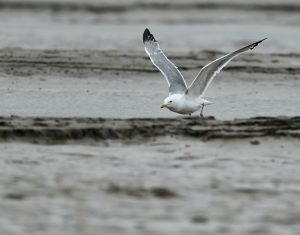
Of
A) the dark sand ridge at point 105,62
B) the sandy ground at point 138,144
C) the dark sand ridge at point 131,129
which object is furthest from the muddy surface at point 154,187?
the dark sand ridge at point 105,62

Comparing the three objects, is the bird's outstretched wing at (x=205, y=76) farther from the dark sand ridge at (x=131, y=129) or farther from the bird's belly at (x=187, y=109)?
the dark sand ridge at (x=131, y=129)

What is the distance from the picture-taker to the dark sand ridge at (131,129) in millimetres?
11875

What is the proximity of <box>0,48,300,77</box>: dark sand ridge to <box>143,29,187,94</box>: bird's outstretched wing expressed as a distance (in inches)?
117

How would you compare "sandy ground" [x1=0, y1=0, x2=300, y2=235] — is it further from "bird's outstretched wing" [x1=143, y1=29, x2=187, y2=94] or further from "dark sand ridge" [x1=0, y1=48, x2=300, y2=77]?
"bird's outstretched wing" [x1=143, y1=29, x2=187, y2=94]

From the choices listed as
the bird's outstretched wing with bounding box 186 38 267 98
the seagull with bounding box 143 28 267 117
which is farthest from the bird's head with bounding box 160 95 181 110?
the bird's outstretched wing with bounding box 186 38 267 98

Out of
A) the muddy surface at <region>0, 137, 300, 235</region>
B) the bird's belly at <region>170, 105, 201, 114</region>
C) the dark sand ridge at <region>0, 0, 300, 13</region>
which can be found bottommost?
the muddy surface at <region>0, 137, 300, 235</region>

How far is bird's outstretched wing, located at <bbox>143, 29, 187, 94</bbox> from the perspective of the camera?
47.1 ft

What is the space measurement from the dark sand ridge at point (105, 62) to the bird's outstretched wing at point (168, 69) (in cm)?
298

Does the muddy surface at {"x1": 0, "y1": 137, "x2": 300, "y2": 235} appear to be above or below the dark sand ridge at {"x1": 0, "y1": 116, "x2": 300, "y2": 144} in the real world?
below

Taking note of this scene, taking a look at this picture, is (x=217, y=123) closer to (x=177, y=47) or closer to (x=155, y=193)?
(x=155, y=193)

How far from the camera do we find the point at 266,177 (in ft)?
34.3

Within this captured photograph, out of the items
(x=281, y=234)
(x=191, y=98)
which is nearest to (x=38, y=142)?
(x=191, y=98)

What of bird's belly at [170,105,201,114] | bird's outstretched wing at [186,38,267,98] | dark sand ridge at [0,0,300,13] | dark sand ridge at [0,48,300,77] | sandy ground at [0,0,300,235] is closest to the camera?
sandy ground at [0,0,300,235]

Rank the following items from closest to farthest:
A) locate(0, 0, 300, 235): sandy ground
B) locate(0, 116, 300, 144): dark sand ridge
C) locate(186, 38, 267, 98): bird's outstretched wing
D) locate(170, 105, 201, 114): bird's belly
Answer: locate(0, 0, 300, 235): sandy ground
locate(0, 116, 300, 144): dark sand ridge
locate(186, 38, 267, 98): bird's outstretched wing
locate(170, 105, 201, 114): bird's belly
